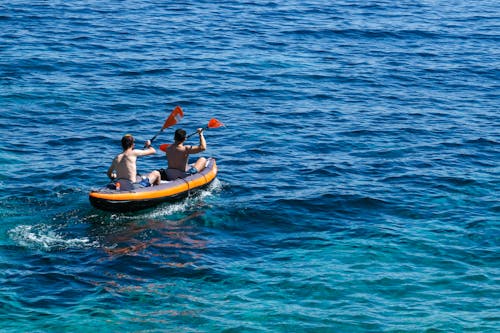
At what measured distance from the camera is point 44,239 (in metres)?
18.8

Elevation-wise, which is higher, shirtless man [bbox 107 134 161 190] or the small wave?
shirtless man [bbox 107 134 161 190]

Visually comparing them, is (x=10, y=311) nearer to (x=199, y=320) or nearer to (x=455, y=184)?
(x=199, y=320)

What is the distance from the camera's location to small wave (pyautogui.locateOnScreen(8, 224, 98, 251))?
18.5 m

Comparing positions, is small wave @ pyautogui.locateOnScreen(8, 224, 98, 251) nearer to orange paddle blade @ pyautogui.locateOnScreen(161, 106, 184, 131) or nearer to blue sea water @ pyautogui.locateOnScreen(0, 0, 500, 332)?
blue sea water @ pyautogui.locateOnScreen(0, 0, 500, 332)

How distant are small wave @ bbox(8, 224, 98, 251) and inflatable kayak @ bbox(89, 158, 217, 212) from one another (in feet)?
3.29

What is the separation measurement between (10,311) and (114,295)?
77.3 inches

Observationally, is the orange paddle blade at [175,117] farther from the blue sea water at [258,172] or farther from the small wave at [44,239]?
the small wave at [44,239]

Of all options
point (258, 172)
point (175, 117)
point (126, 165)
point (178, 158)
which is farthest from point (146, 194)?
point (258, 172)

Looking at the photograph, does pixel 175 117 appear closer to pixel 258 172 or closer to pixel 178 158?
pixel 178 158

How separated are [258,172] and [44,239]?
725 centimetres

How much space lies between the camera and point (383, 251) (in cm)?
1900

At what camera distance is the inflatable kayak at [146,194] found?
63.5ft

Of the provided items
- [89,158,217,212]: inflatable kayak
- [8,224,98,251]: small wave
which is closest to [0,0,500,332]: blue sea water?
[8,224,98,251]: small wave

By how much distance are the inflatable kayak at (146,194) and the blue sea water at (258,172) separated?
32 cm
